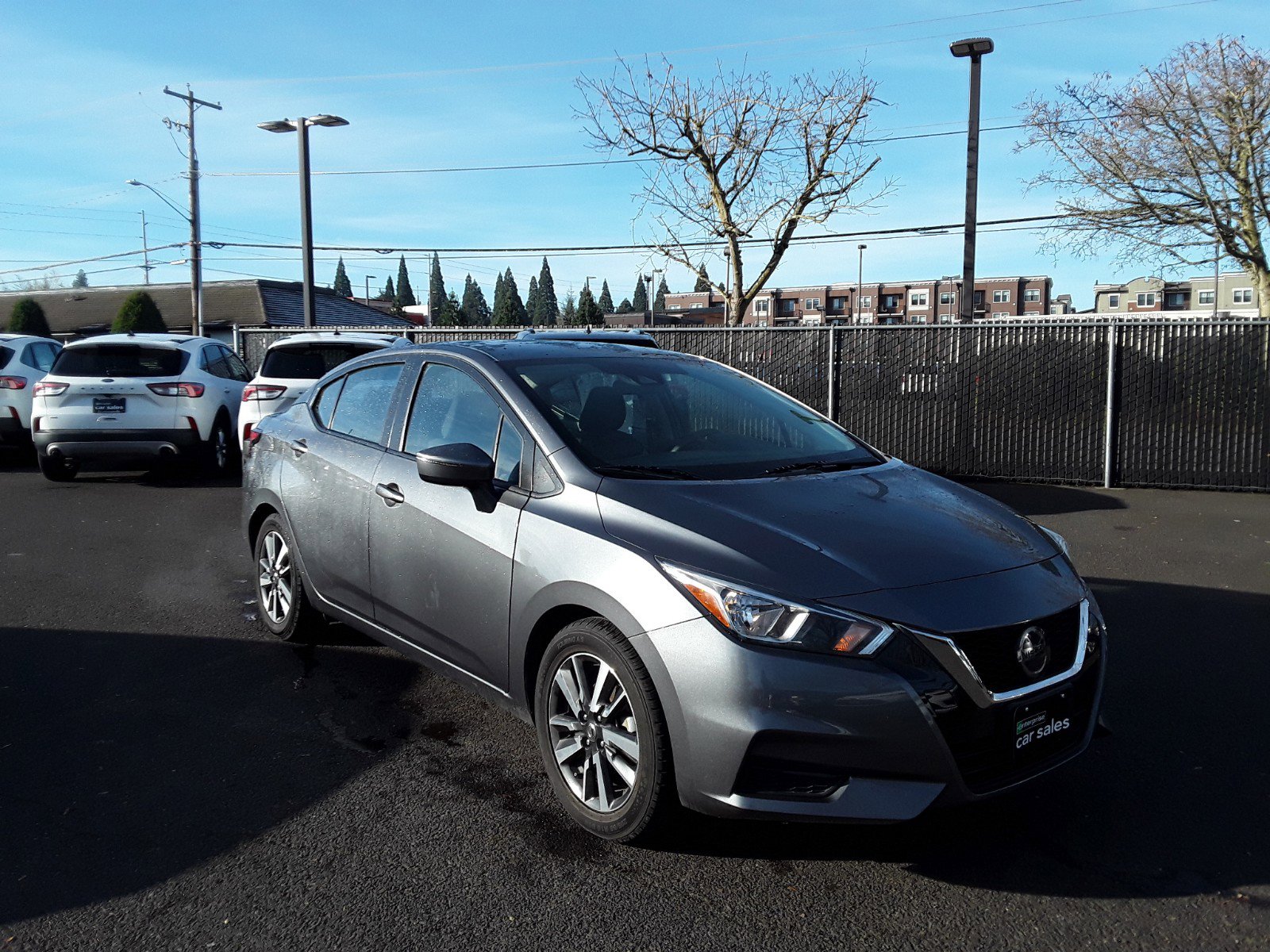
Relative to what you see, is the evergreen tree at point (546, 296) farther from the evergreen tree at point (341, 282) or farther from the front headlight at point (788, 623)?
the front headlight at point (788, 623)

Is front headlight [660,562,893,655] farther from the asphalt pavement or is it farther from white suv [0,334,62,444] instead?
white suv [0,334,62,444]

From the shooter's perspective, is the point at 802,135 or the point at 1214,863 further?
the point at 802,135

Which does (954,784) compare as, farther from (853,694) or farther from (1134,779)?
(1134,779)

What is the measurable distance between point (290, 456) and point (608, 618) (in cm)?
278

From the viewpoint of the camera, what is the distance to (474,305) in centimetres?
13275

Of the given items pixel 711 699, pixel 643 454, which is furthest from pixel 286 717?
pixel 711 699

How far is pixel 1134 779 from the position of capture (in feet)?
12.8

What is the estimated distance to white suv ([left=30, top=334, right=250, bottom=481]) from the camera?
11586 millimetres

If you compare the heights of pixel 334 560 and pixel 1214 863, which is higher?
pixel 334 560

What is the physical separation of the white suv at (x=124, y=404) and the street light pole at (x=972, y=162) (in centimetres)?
1089

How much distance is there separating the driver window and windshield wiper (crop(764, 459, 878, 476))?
1.08 m

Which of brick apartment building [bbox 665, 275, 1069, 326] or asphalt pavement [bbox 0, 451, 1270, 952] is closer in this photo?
asphalt pavement [bbox 0, 451, 1270, 952]

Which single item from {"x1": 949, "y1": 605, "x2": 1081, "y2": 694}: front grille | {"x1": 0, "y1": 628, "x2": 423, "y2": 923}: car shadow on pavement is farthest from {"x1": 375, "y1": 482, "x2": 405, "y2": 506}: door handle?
{"x1": 949, "y1": 605, "x2": 1081, "y2": 694}: front grille

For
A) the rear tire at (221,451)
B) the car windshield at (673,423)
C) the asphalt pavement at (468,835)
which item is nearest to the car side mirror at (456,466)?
the car windshield at (673,423)
